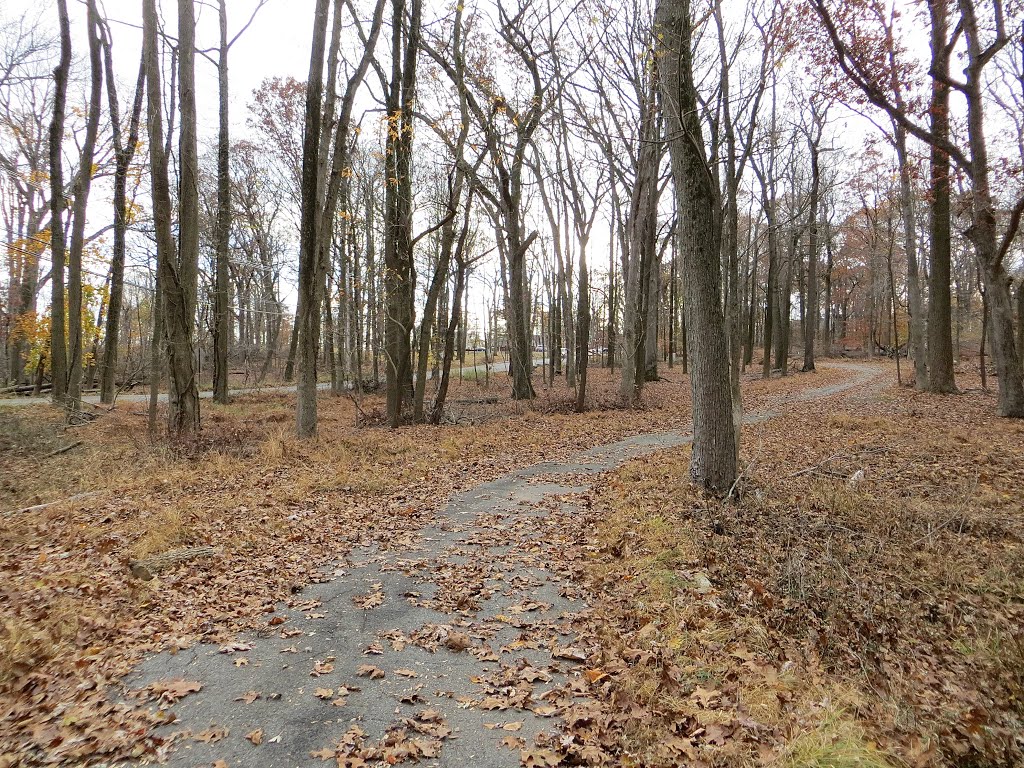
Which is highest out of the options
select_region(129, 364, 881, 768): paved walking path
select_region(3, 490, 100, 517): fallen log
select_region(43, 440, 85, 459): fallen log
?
select_region(43, 440, 85, 459): fallen log

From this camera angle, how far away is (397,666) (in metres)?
3.83

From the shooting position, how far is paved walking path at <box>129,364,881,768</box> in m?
3.09

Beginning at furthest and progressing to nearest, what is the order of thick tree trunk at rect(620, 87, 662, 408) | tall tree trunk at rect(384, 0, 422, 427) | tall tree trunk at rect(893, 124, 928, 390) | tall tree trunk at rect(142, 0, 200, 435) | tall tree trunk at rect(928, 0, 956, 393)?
tall tree trunk at rect(893, 124, 928, 390) → thick tree trunk at rect(620, 87, 662, 408) → tall tree trunk at rect(384, 0, 422, 427) → tall tree trunk at rect(928, 0, 956, 393) → tall tree trunk at rect(142, 0, 200, 435)

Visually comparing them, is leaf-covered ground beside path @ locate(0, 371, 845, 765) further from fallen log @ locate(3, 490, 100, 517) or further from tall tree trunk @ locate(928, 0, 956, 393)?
tall tree trunk @ locate(928, 0, 956, 393)

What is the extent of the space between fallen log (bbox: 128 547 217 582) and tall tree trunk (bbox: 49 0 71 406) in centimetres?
1297

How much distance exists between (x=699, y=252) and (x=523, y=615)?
15.8ft

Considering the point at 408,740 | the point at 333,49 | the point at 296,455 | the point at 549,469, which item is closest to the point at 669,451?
the point at 549,469

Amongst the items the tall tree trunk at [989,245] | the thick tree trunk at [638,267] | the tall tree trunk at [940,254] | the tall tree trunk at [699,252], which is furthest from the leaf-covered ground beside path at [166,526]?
the tall tree trunk at [940,254]

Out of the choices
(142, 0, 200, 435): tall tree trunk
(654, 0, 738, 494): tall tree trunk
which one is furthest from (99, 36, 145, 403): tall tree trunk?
(654, 0, 738, 494): tall tree trunk

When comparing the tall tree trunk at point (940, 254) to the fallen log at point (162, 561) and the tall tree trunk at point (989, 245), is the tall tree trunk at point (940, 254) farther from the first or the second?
the fallen log at point (162, 561)

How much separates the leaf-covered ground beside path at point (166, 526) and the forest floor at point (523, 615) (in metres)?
0.03

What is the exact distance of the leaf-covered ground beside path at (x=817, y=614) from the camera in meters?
2.96

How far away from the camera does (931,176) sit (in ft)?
46.6

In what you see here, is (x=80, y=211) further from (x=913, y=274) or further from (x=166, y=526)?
(x=913, y=274)
